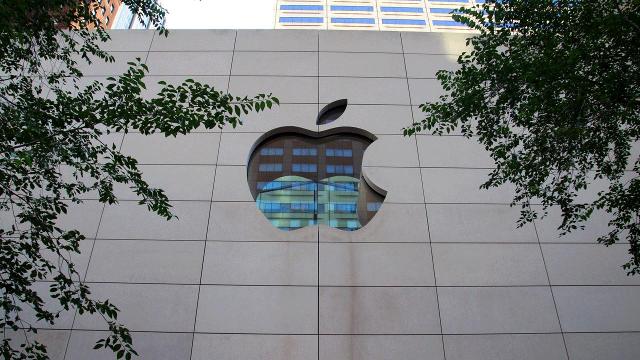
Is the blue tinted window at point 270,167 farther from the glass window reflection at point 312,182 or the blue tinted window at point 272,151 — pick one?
the blue tinted window at point 272,151

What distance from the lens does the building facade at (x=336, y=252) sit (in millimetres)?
7527

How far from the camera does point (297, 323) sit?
7609 millimetres

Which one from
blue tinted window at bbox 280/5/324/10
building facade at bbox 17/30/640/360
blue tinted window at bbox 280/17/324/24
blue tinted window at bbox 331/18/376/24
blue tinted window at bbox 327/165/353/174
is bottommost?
building facade at bbox 17/30/640/360

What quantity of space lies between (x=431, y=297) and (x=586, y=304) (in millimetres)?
2654

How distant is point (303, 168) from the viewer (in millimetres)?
9523

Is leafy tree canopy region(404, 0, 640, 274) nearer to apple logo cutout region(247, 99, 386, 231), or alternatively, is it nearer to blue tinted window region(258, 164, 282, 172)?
apple logo cutout region(247, 99, 386, 231)

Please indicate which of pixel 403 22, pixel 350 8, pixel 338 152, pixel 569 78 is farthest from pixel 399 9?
pixel 569 78

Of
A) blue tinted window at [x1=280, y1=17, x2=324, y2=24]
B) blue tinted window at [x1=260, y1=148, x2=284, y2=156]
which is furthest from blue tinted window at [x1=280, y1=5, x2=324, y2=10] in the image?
blue tinted window at [x1=260, y1=148, x2=284, y2=156]

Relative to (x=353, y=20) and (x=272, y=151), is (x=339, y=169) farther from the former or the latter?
(x=353, y=20)

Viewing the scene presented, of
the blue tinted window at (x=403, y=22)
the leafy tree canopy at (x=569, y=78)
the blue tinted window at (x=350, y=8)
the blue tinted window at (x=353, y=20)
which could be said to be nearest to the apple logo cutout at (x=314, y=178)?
the leafy tree canopy at (x=569, y=78)

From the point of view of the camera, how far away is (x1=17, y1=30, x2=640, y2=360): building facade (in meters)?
7.53

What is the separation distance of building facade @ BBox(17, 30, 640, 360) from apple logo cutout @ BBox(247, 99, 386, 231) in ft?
0.10

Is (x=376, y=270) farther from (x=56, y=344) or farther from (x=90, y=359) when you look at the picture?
(x=56, y=344)

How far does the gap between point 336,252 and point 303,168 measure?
206 cm
